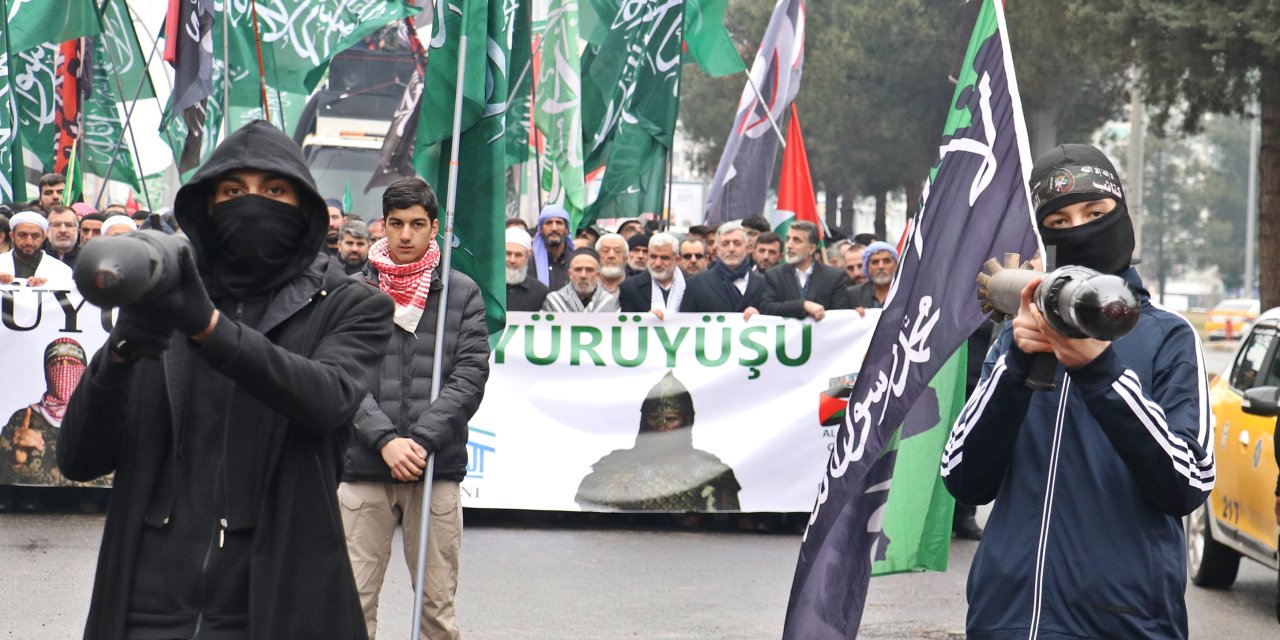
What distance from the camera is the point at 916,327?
5168 mm

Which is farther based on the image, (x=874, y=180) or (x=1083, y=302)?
(x=874, y=180)

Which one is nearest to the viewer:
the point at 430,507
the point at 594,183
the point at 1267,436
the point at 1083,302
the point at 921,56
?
the point at 1083,302

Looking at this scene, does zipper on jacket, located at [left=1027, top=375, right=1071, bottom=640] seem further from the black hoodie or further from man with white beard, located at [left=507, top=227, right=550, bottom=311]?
man with white beard, located at [left=507, top=227, right=550, bottom=311]

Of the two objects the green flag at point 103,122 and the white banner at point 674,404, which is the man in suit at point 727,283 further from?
the green flag at point 103,122

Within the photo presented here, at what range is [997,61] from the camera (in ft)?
18.0

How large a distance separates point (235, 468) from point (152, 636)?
344 mm

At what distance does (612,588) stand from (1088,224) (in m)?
5.98

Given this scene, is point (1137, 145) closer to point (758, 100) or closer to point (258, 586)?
point (758, 100)

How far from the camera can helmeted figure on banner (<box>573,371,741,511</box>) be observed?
37.5ft

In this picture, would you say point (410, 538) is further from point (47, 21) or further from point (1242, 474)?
point (47, 21)

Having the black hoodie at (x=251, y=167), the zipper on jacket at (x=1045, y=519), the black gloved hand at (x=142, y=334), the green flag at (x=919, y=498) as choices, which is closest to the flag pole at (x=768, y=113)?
the green flag at (x=919, y=498)

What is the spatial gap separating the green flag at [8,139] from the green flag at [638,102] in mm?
4725

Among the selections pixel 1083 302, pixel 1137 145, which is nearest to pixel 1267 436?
pixel 1083 302

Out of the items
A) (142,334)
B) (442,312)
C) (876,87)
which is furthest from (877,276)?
(876,87)
